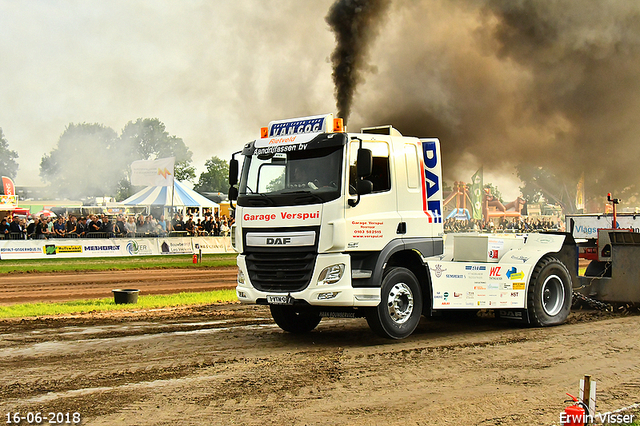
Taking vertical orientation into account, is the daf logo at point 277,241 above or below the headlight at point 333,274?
above

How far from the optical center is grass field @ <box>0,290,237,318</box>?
43.4 feet

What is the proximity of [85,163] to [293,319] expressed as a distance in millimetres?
97891

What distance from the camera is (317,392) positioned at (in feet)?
21.1

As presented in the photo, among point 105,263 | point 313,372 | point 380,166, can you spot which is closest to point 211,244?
point 105,263

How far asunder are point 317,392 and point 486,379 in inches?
76.2

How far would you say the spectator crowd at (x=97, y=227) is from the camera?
27406 millimetres

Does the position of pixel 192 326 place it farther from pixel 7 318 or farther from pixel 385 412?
pixel 385 412

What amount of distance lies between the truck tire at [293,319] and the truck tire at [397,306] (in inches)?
66.5

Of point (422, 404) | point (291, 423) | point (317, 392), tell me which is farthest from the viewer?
point (317, 392)

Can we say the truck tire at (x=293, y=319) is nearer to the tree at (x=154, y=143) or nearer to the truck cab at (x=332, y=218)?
the truck cab at (x=332, y=218)

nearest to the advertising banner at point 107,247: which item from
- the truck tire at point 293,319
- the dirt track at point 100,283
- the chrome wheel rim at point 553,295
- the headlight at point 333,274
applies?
the dirt track at point 100,283

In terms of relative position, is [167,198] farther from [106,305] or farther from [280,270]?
[280,270]

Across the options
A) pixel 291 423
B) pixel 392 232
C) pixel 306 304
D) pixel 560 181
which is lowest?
pixel 291 423

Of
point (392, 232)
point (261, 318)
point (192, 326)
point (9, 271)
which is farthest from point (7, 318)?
point (9, 271)
